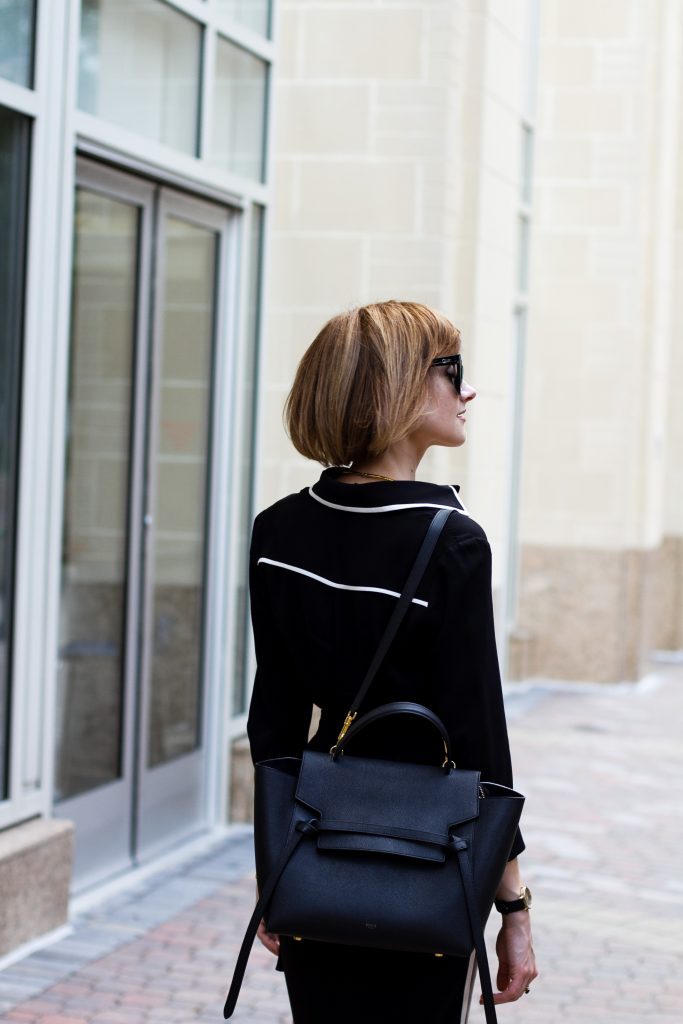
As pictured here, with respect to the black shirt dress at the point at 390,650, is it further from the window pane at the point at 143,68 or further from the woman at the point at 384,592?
the window pane at the point at 143,68

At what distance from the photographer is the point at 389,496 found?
7.77 feet

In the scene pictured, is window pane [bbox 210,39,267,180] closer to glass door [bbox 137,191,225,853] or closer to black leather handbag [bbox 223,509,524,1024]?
glass door [bbox 137,191,225,853]

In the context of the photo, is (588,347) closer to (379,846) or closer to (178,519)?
(178,519)

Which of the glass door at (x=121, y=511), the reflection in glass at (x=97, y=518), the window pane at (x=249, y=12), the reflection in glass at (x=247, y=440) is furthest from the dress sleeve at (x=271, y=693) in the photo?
the window pane at (x=249, y=12)

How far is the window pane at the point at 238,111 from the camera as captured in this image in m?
6.58

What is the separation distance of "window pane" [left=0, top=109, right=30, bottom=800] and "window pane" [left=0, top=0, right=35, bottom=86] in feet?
0.49

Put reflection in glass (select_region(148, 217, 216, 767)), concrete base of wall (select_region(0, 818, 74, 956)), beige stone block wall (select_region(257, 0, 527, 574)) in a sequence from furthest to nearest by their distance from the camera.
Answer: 1. beige stone block wall (select_region(257, 0, 527, 574))
2. reflection in glass (select_region(148, 217, 216, 767))
3. concrete base of wall (select_region(0, 818, 74, 956))

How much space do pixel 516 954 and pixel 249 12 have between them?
5.32 metres

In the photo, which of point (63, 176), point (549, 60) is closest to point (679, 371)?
point (549, 60)

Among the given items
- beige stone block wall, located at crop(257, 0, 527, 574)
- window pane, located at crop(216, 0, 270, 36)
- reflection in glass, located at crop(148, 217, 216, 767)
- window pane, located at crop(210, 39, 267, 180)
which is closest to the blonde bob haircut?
reflection in glass, located at crop(148, 217, 216, 767)

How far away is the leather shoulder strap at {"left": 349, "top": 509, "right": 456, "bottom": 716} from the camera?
7.39ft

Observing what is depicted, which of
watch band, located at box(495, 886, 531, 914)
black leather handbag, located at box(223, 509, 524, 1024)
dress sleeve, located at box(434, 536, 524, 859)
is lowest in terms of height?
watch band, located at box(495, 886, 531, 914)

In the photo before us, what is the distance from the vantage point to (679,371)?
15.8m

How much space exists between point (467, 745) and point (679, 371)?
13.9 m
